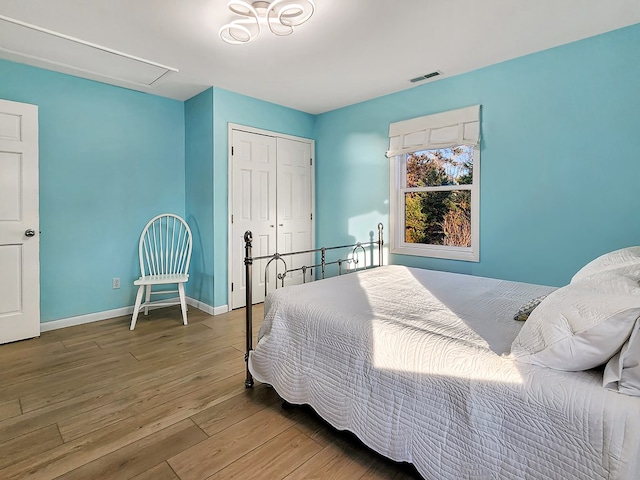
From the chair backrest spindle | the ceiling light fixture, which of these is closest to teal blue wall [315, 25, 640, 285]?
the ceiling light fixture

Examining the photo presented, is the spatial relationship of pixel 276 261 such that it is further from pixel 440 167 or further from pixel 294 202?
pixel 440 167

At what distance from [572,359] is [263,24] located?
8.38ft

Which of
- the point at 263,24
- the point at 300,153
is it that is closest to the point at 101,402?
the point at 263,24

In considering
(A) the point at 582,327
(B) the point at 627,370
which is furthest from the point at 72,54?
(B) the point at 627,370

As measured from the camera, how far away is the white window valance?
10.4ft

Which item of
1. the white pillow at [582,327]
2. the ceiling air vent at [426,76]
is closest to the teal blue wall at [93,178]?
the ceiling air vent at [426,76]

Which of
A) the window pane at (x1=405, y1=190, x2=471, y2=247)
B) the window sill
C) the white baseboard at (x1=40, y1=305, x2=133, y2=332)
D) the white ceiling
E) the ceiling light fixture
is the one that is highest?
the white ceiling

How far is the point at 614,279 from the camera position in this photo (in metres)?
1.27

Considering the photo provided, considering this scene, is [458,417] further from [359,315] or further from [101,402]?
[101,402]

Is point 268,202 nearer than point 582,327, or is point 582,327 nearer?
point 582,327

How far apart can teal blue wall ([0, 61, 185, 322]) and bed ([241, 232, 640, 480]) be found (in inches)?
93.6

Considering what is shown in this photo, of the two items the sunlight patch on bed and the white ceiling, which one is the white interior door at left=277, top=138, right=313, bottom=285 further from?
the sunlight patch on bed

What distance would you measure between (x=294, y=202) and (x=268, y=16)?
251 centimetres

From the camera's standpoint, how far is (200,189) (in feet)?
12.9
